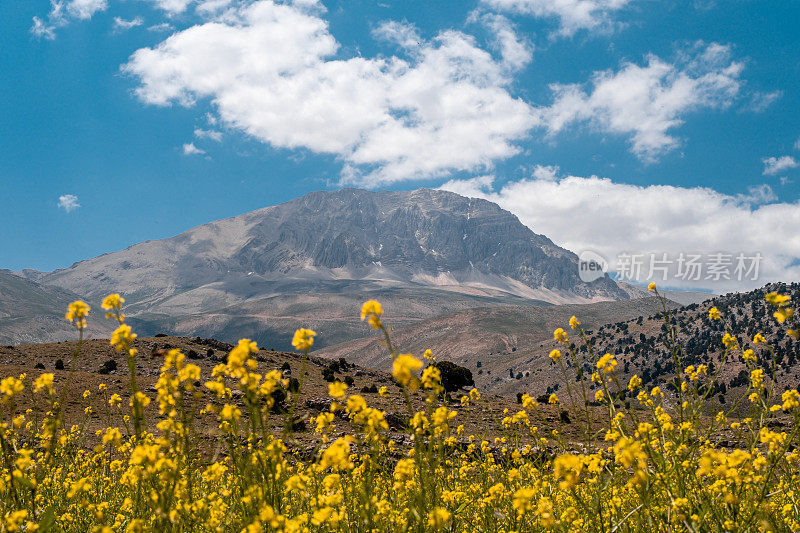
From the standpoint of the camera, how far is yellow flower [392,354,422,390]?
2312 mm

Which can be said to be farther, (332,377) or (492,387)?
(492,387)

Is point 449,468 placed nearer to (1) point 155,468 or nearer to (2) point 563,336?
(2) point 563,336

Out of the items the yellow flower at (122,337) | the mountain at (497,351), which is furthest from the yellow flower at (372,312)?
the mountain at (497,351)

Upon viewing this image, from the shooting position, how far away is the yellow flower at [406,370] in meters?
2.31

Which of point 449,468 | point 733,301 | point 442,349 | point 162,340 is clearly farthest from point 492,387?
point 449,468

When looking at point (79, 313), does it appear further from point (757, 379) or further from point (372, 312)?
point (757, 379)

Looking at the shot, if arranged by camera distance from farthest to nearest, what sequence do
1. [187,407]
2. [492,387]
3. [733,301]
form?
[492,387] < [733,301] < [187,407]

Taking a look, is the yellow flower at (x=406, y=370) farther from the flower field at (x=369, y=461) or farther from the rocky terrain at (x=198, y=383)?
the rocky terrain at (x=198, y=383)

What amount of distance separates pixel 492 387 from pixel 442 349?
70095mm

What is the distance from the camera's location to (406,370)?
2.33m


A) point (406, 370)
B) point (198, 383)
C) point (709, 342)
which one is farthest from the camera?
point (709, 342)

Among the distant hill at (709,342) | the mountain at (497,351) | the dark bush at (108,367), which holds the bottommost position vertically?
the mountain at (497,351)

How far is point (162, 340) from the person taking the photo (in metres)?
41.5

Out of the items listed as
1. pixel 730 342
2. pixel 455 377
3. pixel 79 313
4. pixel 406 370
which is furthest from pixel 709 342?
pixel 79 313
